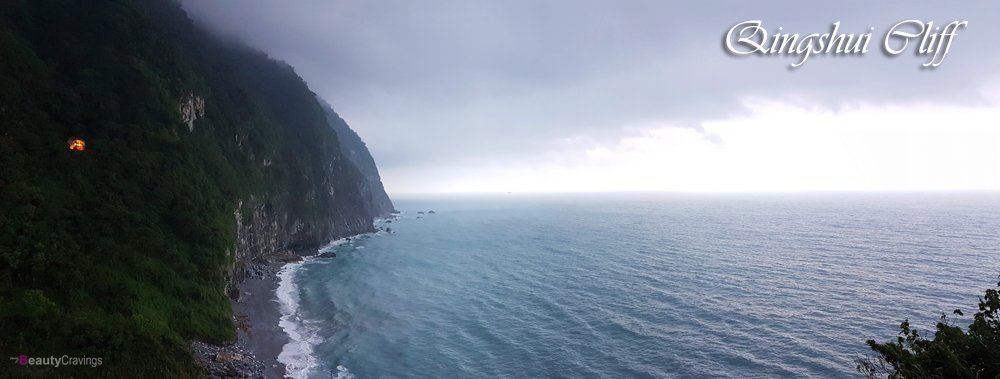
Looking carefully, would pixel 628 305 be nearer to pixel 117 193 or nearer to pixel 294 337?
pixel 294 337

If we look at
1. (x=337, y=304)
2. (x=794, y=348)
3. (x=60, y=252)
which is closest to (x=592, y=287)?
(x=794, y=348)

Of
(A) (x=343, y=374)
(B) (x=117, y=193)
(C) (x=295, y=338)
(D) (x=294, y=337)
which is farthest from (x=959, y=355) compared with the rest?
(B) (x=117, y=193)

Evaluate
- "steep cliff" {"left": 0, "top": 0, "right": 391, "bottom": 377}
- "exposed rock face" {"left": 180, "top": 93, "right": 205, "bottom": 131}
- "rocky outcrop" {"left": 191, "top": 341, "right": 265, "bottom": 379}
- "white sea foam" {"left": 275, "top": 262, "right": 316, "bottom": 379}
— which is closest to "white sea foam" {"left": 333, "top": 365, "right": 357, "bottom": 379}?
"white sea foam" {"left": 275, "top": 262, "right": 316, "bottom": 379}

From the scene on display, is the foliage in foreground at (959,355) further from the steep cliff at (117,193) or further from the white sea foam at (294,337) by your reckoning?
the white sea foam at (294,337)

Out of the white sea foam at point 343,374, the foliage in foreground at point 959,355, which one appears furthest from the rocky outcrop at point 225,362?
the foliage in foreground at point 959,355

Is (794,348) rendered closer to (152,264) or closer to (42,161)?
(152,264)

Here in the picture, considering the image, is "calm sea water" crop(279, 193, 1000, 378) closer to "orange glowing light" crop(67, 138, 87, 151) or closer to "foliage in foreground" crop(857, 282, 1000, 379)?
"foliage in foreground" crop(857, 282, 1000, 379)
